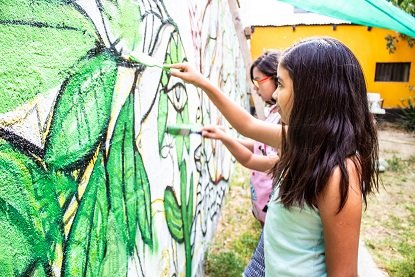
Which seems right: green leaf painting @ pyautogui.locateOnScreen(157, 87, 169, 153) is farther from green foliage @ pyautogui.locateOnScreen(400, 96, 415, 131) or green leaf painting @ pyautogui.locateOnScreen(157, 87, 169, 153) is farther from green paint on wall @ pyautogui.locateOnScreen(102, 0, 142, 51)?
green foliage @ pyautogui.locateOnScreen(400, 96, 415, 131)

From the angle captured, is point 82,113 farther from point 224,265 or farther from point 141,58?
point 224,265

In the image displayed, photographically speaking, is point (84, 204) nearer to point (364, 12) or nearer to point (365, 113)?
point (365, 113)

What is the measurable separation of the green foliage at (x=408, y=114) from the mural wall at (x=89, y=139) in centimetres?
902

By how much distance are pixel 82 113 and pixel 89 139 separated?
9 cm

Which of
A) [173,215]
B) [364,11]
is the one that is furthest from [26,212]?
[364,11]

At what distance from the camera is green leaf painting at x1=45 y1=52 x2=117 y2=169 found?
3.13 ft

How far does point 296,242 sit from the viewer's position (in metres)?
1.26

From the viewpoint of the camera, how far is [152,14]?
5.44 ft

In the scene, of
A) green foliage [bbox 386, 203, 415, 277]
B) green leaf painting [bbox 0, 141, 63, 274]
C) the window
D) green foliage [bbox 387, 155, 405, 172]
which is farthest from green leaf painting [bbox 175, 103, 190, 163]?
the window


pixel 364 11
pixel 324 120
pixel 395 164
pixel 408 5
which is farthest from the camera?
pixel 408 5

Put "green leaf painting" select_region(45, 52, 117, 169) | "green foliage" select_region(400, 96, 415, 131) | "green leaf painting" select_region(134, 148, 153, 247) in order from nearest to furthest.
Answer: "green leaf painting" select_region(45, 52, 117, 169), "green leaf painting" select_region(134, 148, 153, 247), "green foliage" select_region(400, 96, 415, 131)

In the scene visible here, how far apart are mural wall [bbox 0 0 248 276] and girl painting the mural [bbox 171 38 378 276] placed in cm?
58

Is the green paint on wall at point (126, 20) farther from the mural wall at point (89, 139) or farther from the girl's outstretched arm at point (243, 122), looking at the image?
the girl's outstretched arm at point (243, 122)

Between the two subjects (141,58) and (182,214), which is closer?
(141,58)
